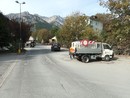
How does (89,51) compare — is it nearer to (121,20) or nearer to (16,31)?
(121,20)

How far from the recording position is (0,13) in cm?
5369

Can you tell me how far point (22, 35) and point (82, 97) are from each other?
5315 cm

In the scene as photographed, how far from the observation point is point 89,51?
1221 inches

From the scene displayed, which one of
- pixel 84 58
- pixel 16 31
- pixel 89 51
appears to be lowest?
pixel 84 58

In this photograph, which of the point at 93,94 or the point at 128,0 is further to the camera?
the point at 128,0

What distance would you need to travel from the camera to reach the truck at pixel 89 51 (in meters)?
30.9

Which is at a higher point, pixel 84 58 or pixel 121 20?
pixel 121 20

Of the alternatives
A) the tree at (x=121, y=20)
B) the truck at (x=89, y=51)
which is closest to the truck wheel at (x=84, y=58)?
the truck at (x=89, y=51)

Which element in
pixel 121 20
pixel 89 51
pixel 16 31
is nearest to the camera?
pixel 89 51

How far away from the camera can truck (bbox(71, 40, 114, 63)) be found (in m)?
30.9

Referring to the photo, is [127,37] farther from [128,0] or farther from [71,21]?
[71,21]

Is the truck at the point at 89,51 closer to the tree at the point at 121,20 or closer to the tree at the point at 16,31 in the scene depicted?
the tree at the point at 121,20

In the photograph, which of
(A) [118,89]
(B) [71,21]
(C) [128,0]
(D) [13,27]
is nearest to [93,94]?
(A) [118,89]

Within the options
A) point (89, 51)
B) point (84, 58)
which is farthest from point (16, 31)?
point (84, 58)
